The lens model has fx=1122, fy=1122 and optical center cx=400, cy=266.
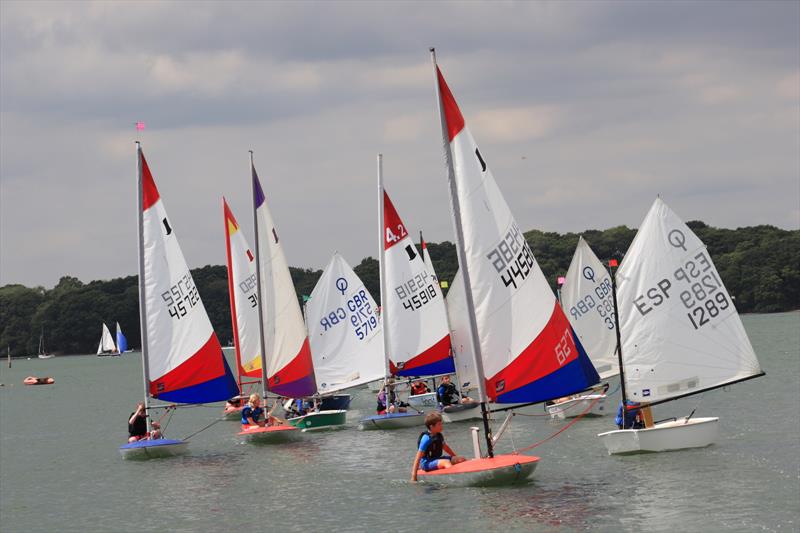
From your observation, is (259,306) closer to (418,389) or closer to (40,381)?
(418,389)

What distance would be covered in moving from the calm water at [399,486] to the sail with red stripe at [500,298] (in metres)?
2.48

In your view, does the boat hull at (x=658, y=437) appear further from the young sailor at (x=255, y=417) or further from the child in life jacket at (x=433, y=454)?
the young sailor at (x=255, y=417)

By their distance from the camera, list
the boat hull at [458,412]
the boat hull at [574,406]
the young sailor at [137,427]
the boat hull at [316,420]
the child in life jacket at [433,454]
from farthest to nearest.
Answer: the boat hull at [316,420] < the boat hull at [574,406] < the boat hull at [458,412] < the young sailor at [137,427] < the child in life jacket at [433,454]

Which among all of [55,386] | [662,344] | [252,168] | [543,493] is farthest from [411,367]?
[55,386]

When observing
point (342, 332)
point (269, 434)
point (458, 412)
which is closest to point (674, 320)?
point (458, 412)

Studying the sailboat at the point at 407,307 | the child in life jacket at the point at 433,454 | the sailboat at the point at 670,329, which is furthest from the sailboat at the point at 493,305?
the sailboat at the point at 407,307

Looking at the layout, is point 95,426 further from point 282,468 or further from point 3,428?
point 282,468

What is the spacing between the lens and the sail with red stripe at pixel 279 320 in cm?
3947

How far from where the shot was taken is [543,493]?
24.4 m

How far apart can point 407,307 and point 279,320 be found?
17.6ft

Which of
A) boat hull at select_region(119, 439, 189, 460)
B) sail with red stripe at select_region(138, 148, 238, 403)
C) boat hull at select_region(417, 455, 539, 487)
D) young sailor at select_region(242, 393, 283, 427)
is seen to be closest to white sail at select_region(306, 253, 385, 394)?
young sailor at select_region(242, 393, 283, 427)

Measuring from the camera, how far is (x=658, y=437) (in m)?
28.3

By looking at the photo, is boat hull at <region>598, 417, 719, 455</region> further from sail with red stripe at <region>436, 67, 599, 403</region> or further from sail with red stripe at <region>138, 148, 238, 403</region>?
sail with red stripe at <region>138, 148, 238, 403</region>

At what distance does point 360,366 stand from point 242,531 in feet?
65.3
